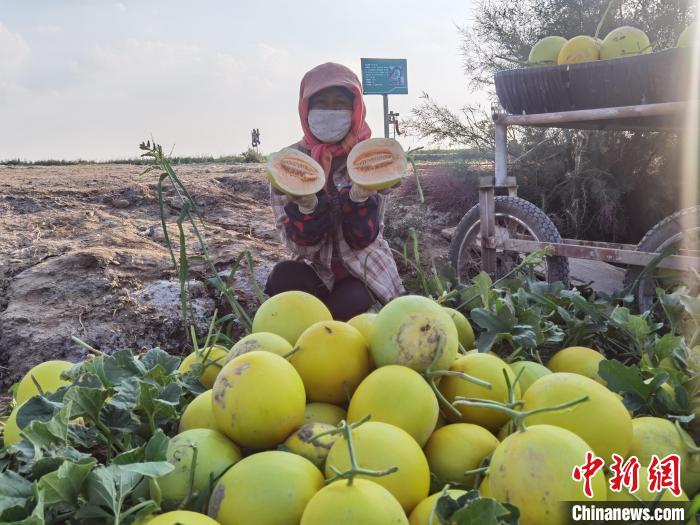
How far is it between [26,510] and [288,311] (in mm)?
798

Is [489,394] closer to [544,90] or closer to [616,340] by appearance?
[616,340]

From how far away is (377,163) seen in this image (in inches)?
103

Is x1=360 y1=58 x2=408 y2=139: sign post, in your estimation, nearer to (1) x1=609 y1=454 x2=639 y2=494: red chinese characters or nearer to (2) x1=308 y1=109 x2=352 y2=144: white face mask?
(2) x1=308 y1=109 x2=352 y2=144: white face mask

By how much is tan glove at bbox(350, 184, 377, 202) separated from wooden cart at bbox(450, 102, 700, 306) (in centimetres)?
128

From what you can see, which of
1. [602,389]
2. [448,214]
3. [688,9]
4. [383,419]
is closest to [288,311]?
[383,419]

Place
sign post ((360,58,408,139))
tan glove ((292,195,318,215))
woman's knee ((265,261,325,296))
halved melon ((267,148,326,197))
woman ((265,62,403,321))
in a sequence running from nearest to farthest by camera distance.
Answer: halved melon ((267,148,326,197)) < tan glove ((292,195,318,215)) < woman ((265,62,403,321)) < woman's knee ((265,261,325,296)) < sign post ((360,58,408,139))

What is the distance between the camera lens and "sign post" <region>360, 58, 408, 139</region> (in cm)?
886

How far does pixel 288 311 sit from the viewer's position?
64.1 inches

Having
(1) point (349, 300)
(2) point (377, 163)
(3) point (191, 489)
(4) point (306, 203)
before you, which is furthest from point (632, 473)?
(1) point (349, 300)

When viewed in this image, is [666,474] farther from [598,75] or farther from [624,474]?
[598,75]

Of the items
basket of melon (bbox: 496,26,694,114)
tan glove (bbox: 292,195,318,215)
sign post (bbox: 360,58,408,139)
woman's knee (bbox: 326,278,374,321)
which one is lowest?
woman's knee (bbox: 326,278,374,321)

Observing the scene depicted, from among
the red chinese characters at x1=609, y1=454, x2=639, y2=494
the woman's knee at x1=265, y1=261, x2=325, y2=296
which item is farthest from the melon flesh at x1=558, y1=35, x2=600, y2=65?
the red chinese characters at x1=609, y1=454, x2=639, y2=494

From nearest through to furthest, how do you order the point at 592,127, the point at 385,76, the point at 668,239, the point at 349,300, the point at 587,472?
the point at 587,472 → the point at 349,300 → the point at 668,239 → the point at 592,127 → the point at 385,76

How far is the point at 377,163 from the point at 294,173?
1.15ft
